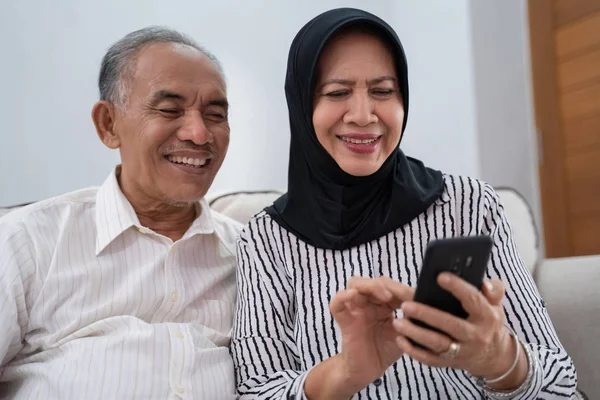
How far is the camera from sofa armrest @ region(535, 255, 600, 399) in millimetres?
1465

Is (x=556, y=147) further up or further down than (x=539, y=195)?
further up

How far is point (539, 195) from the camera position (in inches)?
109

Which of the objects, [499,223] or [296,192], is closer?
[499,223]

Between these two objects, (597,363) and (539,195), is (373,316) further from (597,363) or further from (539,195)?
(539,195)

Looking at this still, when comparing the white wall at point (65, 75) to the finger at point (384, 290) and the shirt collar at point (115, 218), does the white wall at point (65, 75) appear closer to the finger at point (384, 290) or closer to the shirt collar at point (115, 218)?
the shirt collar at point (115, 218)

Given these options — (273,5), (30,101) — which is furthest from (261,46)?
(30,101)

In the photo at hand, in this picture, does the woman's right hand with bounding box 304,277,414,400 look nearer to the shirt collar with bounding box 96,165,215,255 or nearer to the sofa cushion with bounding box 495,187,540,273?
the shirt collar with bounding box 96,165,215,255

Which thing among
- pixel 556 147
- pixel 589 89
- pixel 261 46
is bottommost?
pixel 556 147

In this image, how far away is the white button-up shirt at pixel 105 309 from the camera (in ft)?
3.80

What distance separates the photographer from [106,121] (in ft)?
4.77

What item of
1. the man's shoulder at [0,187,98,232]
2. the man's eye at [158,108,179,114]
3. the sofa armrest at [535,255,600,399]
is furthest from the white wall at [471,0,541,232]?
the man's shoulder at [0,187,98,232]

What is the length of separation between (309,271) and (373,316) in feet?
1.14

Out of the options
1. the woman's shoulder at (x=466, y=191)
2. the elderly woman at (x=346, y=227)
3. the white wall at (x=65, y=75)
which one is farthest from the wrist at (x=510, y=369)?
the white wall at (x=65, y=75)

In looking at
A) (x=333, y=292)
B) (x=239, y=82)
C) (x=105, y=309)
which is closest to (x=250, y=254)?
(x=333, y=292)
